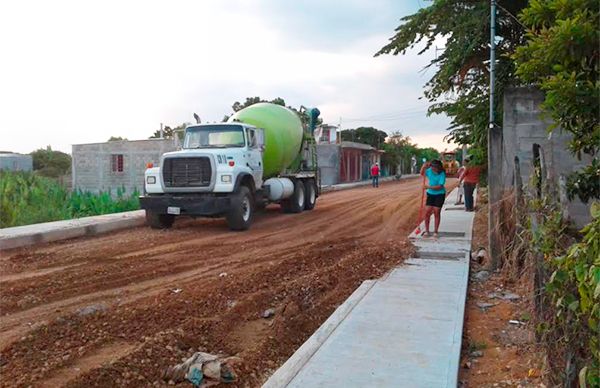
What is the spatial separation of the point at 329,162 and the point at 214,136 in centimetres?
2614

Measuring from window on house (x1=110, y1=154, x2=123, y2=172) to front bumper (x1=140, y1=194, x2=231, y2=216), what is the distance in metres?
17.9

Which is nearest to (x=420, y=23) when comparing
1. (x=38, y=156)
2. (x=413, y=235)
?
(x=413, y=235)

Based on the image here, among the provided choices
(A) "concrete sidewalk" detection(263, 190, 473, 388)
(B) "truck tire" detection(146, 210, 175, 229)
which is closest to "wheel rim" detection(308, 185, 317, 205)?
(B) "truck tire" detection(146, 210, 175, 229)

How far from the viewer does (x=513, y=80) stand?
11.9 meters

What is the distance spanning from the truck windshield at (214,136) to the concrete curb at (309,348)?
7.85 m

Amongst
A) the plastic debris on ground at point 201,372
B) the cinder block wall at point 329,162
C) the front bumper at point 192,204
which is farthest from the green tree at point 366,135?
the plastic debris on ground at point 201,372

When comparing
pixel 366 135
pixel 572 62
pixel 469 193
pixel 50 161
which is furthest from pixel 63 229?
pixel 366 135

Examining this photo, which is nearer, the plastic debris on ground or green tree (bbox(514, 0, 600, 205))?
green tree (bbox(514, 0, 600, 205))

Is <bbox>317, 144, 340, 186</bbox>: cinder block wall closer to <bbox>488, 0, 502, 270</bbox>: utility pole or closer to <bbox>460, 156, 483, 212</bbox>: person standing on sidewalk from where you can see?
<bbox>460, 156, 483, 212</bbox>: person standing on sidewalk

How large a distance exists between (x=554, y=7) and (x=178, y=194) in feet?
32.7

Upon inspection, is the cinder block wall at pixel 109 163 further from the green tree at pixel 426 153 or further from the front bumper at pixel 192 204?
the green tree at pixel 426 153

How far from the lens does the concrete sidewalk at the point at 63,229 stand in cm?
1036

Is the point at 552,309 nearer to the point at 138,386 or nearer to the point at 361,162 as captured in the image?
the point at 138,386

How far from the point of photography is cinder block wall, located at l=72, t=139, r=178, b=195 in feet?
92.5
